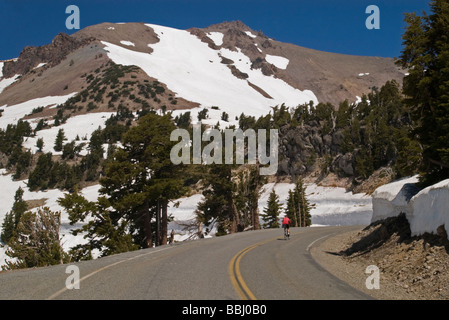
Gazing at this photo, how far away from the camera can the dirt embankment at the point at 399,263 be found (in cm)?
945

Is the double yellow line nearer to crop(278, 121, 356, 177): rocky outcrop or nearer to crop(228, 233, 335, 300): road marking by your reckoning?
crop(228, 233, 335, 300): road marking

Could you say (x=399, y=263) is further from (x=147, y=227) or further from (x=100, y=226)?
(x=100, y=226)

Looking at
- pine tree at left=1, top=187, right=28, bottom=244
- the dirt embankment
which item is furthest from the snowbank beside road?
pine tree at left=1, top=187, right=28, bottom=244

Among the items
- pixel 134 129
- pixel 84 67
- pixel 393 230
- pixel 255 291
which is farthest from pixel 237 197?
pixel 84 67

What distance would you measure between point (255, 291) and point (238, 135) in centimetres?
7639

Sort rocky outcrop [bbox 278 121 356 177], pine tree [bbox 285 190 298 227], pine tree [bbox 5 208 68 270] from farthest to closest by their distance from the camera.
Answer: rocky outcrop [bbox 278 121 356 177] → pine tree [bbox 285 190 298 227] → pine tree [bbox 5 208 68 270]

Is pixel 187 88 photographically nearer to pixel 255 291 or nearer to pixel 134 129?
pixel 134 129

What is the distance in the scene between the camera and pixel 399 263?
471 inches

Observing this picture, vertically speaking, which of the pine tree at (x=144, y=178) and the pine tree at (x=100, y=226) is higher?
the pine tree at (x=144, y=178)

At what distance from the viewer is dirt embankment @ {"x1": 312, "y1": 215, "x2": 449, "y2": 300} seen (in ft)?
31.0

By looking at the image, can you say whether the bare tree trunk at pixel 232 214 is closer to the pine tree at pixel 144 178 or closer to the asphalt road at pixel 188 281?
the pine tree at pixel 144 178

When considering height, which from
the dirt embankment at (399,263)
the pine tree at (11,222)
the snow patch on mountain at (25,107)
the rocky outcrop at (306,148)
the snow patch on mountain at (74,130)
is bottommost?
the pine tree at (11,222)

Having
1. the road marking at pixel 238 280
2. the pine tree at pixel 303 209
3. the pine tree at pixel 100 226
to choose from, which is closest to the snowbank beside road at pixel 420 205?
the road marking at pixel 238 280

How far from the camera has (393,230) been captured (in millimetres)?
15039
